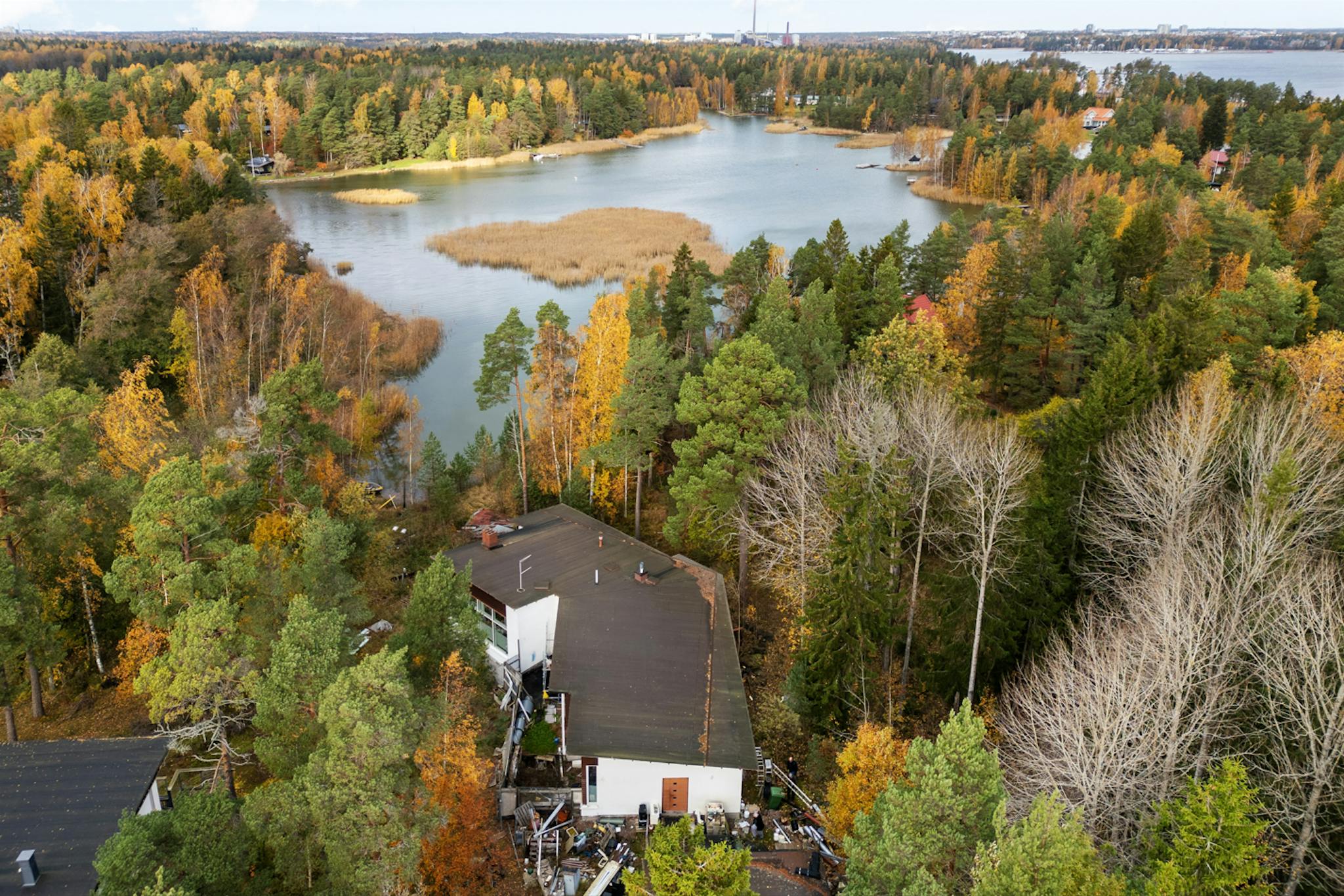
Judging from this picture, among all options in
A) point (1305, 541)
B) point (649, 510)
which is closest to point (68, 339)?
point (649, 510)

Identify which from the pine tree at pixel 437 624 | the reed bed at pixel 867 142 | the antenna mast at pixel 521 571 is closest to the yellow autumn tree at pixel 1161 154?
the reed bed at pixel 867 142

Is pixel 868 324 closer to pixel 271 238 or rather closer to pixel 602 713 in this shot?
pixel 602 713

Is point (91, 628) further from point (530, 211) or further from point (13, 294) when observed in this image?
point (530, 211)

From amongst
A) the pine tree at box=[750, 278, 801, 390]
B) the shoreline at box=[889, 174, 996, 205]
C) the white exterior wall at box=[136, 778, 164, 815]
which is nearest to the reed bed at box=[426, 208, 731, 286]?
the pine tree at box=[750, 278, 801, 390]

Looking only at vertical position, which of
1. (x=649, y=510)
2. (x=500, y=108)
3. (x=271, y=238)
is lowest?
(x=649, y=510)

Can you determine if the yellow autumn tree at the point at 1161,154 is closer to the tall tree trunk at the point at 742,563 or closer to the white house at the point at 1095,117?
the white house at the point at 1095,117

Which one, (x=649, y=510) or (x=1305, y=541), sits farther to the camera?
(x=649, y=510)

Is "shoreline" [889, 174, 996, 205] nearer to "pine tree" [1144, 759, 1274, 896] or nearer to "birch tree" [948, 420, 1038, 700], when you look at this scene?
"birch tree" [948, 420, 1038, 700]
